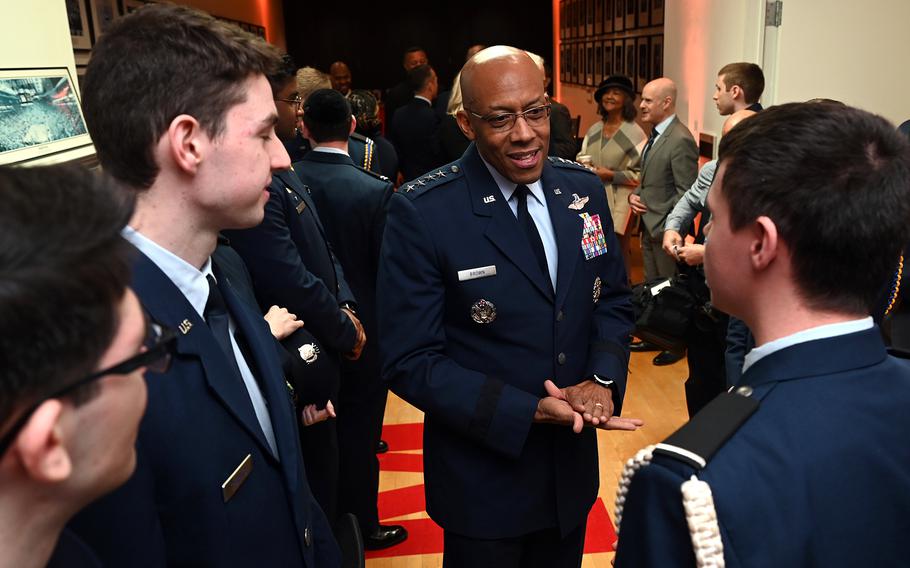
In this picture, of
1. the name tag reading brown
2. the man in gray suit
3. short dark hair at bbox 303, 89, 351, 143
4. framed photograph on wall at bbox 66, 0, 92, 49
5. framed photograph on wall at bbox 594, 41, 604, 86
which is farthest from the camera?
framed photograph on wall at bbox 594, 41, 604, 86

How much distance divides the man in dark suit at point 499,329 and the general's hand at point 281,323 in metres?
0.29

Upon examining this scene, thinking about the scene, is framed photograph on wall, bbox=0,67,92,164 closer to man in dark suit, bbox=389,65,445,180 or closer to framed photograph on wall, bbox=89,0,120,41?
framed photograph on wall, bbox=89,0,120,41

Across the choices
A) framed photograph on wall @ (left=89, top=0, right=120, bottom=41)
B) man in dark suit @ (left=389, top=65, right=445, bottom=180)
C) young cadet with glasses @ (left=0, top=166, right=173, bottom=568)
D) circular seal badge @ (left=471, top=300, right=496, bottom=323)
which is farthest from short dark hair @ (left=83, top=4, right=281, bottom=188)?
man in dark suit @ (left=389, top=65, right=445, bottom=180)

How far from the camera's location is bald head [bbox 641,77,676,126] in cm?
538

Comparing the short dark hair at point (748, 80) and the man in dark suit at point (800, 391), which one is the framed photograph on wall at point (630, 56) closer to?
the short dark hair at point (748, 80)

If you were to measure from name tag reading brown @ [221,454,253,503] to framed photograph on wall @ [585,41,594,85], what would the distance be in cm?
1018

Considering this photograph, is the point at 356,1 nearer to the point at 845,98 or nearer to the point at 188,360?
the point at 845,98

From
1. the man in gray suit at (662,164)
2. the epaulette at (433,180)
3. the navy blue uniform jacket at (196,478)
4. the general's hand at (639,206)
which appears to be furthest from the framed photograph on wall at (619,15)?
the navy blue uniform jacket at (196,478)

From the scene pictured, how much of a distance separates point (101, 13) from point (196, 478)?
14.2 ft

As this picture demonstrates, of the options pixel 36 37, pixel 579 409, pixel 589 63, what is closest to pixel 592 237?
pixel 579 409

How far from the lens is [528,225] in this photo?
197cm

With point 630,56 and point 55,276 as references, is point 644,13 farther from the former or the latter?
point 55,276

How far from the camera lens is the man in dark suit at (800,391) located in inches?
36.2

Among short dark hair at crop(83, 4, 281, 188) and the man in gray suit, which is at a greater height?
short dark hair at crop(83, 4, 281, 188)
